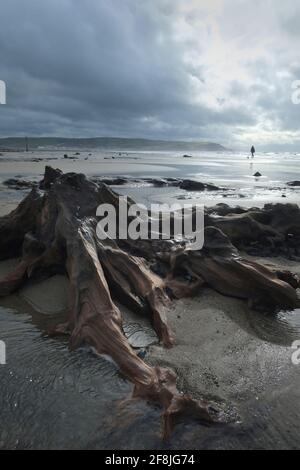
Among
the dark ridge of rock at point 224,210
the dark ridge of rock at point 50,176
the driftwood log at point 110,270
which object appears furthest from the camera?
the dark ridge of rock at point 224,210

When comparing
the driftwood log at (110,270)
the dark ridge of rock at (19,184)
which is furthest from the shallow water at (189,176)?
the driftwood log at (110,270)

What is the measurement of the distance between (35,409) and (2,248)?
3.99m

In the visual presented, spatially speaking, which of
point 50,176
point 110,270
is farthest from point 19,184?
point 110,270

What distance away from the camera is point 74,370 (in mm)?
3436

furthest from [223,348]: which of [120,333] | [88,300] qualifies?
[88,300]

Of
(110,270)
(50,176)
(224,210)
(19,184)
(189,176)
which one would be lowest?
(110,270)

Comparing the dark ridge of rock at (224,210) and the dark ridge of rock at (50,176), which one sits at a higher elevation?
the dark ridge of rock at (50,176)

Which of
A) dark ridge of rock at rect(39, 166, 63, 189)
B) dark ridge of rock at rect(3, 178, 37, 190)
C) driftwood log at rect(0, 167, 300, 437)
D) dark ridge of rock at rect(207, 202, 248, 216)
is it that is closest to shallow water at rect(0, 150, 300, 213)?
dark ridge of rock at rect(3, 178, 37, 190)

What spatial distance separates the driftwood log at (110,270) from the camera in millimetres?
3729

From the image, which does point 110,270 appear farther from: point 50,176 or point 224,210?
point 224,210

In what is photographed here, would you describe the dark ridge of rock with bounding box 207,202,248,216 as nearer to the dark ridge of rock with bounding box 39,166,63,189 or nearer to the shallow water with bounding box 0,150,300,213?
the dark ridge of rock with bounding box 39,166,63,189

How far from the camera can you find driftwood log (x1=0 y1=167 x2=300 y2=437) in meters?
3.73

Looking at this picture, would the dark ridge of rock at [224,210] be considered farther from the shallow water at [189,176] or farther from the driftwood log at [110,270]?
the shallow water at [189,176]

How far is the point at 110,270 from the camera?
4.89m
